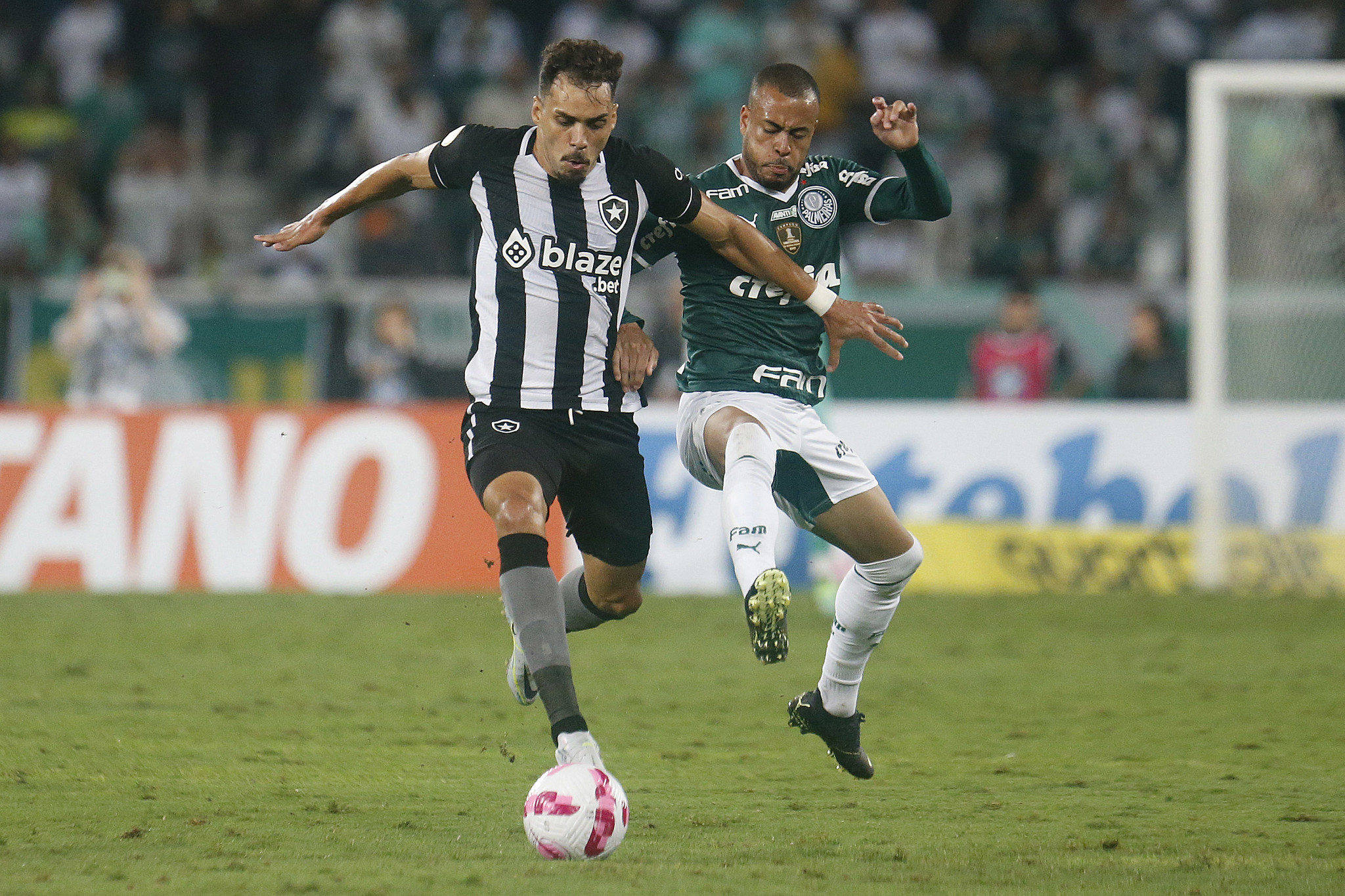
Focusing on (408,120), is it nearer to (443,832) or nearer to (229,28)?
(229,28)

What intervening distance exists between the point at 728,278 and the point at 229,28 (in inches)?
485

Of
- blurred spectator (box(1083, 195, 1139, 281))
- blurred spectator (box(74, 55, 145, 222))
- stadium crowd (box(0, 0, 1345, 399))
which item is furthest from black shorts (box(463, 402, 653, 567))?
blurred spectator (box(74, 55, 145, 222))

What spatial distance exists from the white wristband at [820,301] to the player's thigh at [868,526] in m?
0.63

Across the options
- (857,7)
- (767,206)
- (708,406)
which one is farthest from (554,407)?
(857,7)

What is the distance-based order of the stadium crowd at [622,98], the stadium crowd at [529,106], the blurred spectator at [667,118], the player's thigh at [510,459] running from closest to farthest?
the player's thigh at [510,459] < the stadium crowd at [529,106] < the stadium crowd at [622,98] < the blurred spectator at [667,118]

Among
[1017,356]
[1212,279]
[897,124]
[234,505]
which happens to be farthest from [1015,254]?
[897,124]

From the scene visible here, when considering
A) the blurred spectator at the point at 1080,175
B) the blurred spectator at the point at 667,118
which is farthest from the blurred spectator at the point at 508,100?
the blurred spectator at the point at 1080,175

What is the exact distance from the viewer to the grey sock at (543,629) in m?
4.76

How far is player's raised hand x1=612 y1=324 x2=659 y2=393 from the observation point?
560cm

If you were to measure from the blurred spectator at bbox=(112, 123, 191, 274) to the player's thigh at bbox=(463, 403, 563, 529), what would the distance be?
10301 mm

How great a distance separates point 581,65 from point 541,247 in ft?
1.93

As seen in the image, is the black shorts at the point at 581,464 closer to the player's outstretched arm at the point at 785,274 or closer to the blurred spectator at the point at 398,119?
the player's outstretched arm at the point at 785,274

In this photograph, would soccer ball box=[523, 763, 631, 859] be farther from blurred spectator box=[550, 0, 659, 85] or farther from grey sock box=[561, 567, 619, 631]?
blurred spectator box=[550, 0, 659, 85]

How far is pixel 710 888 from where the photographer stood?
4203 millimetres
